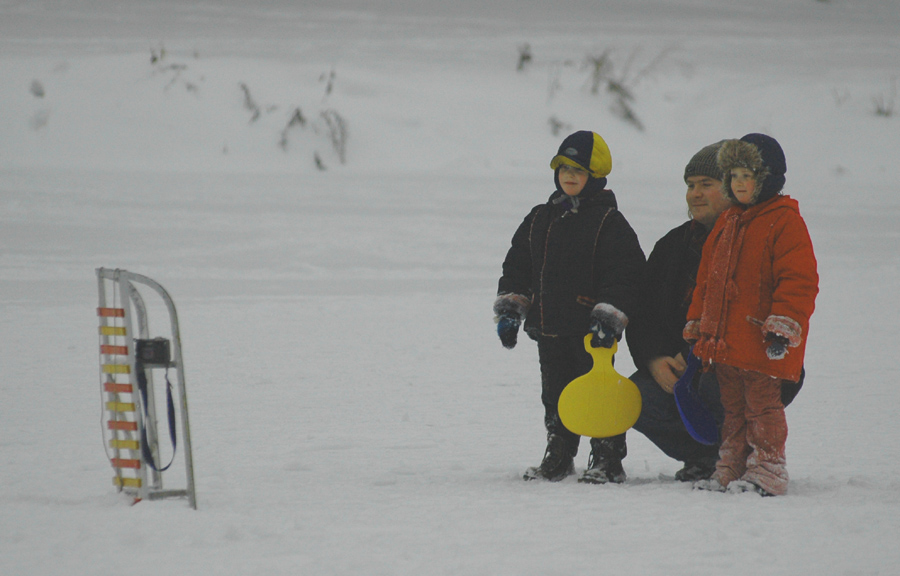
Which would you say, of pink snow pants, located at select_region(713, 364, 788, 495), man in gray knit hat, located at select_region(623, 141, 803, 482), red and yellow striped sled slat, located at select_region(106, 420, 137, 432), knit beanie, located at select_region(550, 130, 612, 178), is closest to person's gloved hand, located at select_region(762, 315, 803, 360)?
pink snow pants, located at select_region(713, 364, 788, 495)

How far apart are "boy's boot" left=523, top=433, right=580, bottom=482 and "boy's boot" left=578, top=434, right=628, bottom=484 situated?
10 cm

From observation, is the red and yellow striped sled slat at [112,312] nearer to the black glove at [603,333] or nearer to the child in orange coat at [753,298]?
the black glove at [603,333]

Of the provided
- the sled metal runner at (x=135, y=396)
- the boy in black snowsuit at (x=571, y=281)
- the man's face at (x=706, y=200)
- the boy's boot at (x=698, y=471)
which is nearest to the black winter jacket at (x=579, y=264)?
the boy in black snowsuit at (x=571, y=281)

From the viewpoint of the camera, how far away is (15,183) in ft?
45.3

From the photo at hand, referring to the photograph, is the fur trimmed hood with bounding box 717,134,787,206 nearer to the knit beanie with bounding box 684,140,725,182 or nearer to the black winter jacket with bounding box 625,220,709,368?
the knit beanie with bounding box 684,140,725,182

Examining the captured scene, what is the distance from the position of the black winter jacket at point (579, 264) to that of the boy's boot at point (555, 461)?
44 centimetres

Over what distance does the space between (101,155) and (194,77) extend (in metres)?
3.84

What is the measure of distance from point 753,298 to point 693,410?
0.50 m

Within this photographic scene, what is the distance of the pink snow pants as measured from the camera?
3.37 metres

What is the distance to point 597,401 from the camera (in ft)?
11.9

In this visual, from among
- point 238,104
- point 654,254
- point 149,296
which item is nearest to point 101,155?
point 238,104

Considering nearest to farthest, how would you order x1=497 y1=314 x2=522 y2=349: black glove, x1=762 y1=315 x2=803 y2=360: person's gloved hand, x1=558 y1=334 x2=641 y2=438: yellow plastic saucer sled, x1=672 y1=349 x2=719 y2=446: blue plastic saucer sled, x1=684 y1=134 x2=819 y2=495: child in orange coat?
x1=762 y1=315 x2=803 y2=360: person's gloved hand
x1=684 y1=134 x2=819 y2=495: child in orange coat
x1=672 y1=349 x2=719 y2=446: blue plastic saucer sled
x1=558 y1=334 x2=641 y2=438: yellow plastic saucer sled
x1=497 y1=314 x2=522 y2=349: black glove

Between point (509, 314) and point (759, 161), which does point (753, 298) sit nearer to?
point (759, 161)

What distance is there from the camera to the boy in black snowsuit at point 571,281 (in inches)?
144
